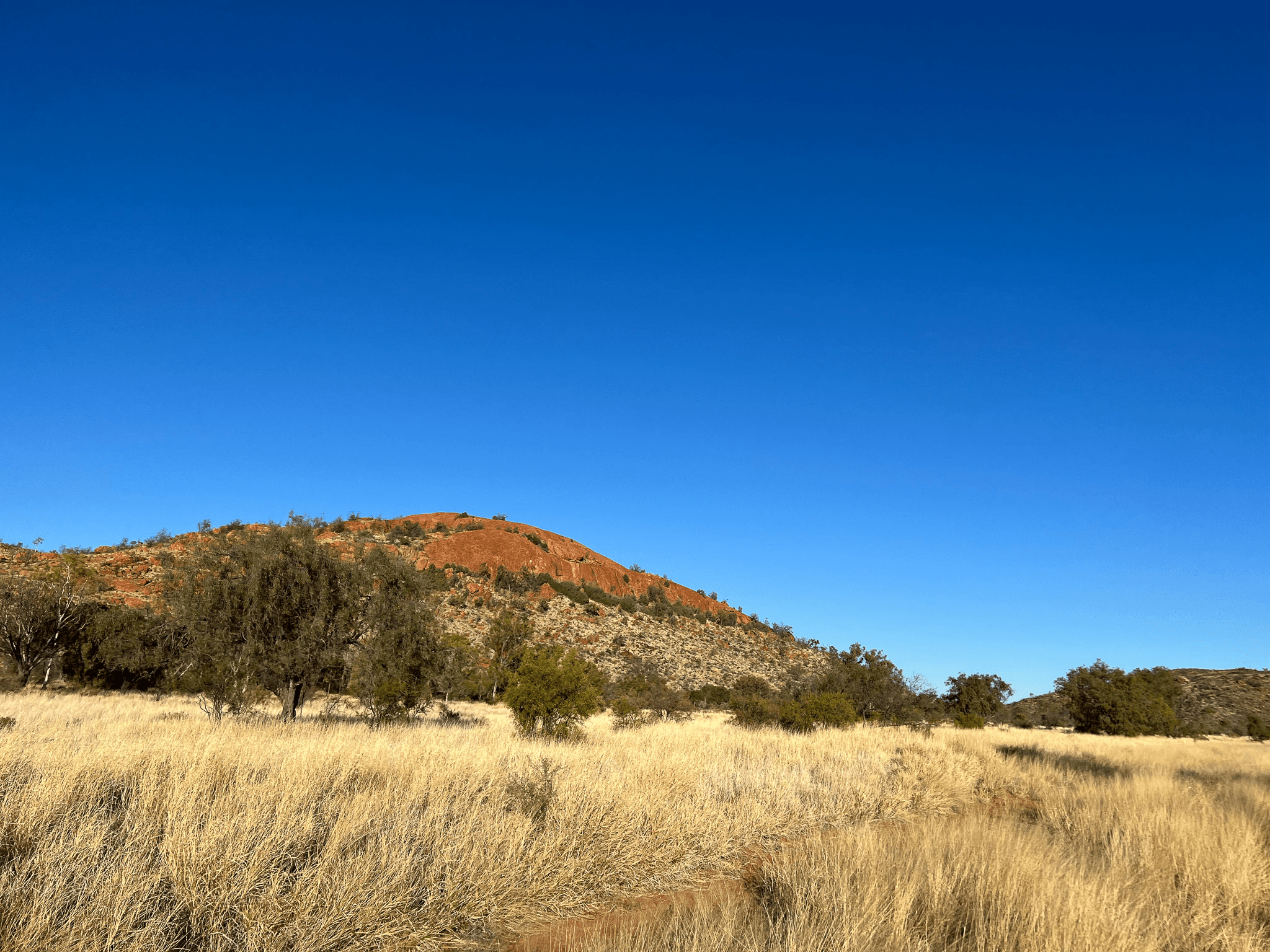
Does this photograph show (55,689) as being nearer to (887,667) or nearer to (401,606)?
(401,606)

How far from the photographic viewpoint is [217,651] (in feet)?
60.2

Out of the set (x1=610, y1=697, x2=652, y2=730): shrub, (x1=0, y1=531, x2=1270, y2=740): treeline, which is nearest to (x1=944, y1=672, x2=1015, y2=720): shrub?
(x1=0, y1=531, x2=1270, y2=740): treeline

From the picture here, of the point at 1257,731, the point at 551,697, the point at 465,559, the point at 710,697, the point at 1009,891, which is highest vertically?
the point at 465,559

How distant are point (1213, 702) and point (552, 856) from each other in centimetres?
8003

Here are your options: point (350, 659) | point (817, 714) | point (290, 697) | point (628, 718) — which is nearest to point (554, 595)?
point (628, 718)

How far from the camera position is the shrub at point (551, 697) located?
18812 mm

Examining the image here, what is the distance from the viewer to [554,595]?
215 feet

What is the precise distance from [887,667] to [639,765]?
2730 centimetres

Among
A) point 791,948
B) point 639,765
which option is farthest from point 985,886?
point 639,765

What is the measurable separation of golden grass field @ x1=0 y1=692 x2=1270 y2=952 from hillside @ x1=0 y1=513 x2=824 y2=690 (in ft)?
94.2

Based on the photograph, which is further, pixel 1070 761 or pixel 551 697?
pixel 1070 761

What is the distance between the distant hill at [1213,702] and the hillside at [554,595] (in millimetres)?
21745

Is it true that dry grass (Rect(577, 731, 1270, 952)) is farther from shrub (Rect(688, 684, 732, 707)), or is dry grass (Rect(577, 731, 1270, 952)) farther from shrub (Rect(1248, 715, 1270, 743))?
shrub (Rect(1248, 715, 1270, 743))

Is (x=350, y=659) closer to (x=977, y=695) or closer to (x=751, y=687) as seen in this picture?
(x=751, y=687)
